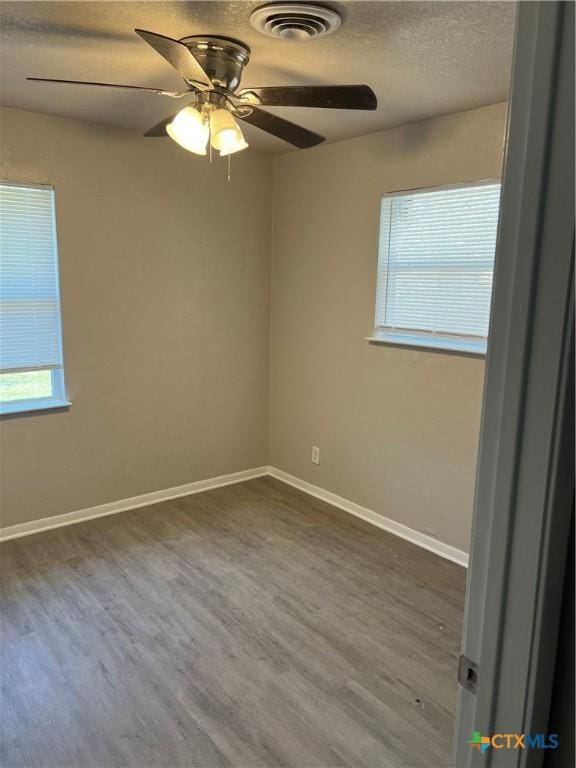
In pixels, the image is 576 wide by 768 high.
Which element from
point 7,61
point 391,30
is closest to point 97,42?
point 7,61

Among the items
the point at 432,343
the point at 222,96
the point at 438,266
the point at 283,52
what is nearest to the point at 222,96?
the point at 222,96

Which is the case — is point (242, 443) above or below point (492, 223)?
below

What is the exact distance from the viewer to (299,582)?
9.55ft

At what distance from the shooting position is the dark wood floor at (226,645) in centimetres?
190

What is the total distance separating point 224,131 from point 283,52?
1.34 ft

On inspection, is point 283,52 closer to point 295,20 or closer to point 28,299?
point 295,20

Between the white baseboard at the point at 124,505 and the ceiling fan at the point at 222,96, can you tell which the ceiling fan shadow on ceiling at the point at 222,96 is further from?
the white baseboard at the point at 124,505

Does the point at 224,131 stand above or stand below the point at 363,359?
above

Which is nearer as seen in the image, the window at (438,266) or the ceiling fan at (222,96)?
the ceiling fan at (222,96)

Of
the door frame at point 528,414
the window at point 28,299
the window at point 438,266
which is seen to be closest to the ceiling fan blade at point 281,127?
the window at point 438,266

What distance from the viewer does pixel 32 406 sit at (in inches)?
130

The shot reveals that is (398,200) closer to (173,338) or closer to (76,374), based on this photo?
(173,338)

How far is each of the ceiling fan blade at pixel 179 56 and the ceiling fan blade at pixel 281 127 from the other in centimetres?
28

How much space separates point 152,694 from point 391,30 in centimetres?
260
